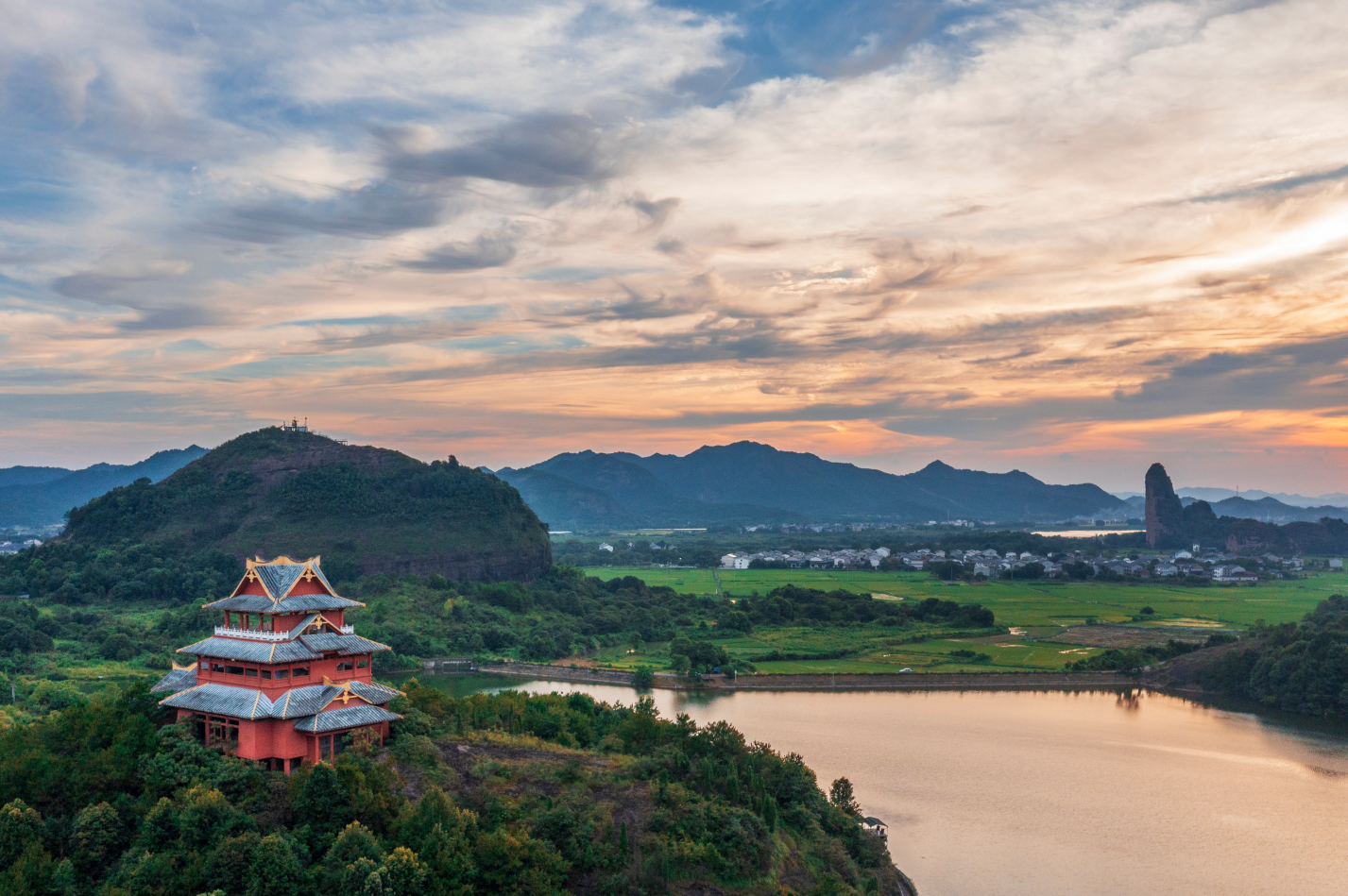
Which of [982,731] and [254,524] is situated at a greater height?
[254,524]

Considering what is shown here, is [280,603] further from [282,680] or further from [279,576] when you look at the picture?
[282,680]

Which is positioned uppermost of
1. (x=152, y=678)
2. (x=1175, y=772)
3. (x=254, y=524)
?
(x=254, y=524)

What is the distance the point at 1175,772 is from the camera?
1761 inches

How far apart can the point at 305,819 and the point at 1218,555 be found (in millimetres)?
173864

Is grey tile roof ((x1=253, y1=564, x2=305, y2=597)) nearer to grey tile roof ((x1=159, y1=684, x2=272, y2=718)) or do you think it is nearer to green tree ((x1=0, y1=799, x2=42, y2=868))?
grey tile roof ((x1=159, y1=684, x2=272, y2=718))

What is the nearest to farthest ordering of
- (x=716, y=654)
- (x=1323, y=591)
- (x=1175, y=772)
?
(x=1175, y=772) < (x=716, y=654) < (x=1323, y=591)

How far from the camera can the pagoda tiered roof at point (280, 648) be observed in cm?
2612

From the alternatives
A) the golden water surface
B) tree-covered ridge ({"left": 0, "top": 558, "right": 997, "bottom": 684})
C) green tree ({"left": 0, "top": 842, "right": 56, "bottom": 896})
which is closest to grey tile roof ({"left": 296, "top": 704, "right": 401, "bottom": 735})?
green tree ({"left": 0, "top": 842, "right": 56, "bottom": 896})

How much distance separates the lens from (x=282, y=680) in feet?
86.1

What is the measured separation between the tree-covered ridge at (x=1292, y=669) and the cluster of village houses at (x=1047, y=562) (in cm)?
6700

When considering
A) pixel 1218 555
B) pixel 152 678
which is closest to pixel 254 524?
pixel 152 678

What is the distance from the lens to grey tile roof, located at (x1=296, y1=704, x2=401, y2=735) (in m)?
25.5

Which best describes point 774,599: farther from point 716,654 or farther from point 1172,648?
point 1172,648

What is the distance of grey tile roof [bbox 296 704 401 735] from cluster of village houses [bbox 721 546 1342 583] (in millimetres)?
119388
